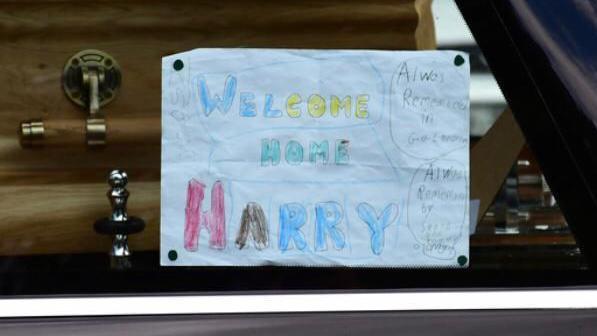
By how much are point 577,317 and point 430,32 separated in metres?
1.10

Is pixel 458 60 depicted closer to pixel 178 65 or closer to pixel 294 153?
pixel 294 153

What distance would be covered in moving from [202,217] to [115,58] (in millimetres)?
603

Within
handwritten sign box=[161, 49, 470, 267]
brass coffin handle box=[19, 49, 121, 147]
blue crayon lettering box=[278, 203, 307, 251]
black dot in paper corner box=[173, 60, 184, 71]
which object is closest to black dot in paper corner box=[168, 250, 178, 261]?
handwritten sign box=[161, 49, 470, 267]

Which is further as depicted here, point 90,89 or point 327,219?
point 90,89

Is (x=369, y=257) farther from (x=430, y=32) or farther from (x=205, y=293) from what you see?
(x=430, y=32)

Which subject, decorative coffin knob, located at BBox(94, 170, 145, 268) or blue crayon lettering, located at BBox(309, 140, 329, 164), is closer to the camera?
blue crayon lettering, located at BBox(309, 140, 329, 164)

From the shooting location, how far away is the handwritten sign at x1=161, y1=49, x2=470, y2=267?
210 cm

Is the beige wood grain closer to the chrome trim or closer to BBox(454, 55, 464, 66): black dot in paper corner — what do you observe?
the chrome trim

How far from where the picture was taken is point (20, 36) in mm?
2572

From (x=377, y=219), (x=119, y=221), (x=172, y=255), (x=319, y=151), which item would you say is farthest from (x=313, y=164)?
(x=119, y=221)

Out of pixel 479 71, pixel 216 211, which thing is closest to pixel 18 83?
pixel 216 211

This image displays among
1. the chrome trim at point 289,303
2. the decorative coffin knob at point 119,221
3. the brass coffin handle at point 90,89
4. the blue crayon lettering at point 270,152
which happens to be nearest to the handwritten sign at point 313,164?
the blue crayon lettering at point 270,152

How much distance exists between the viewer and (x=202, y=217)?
6.92 feet

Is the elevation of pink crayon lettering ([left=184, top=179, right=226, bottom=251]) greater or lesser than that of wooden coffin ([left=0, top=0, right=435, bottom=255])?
lesser
